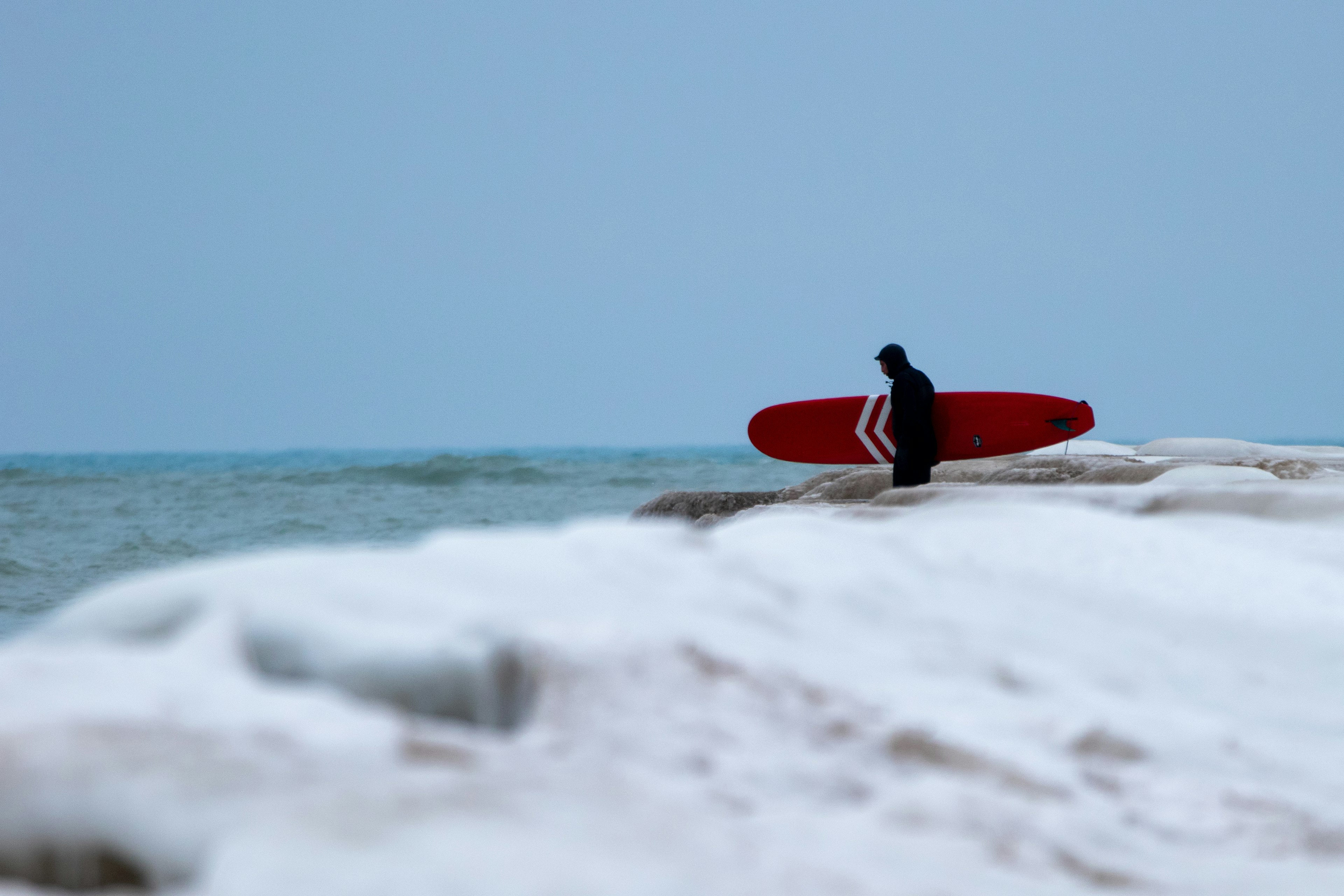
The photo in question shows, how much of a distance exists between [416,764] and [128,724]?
0.93 feet

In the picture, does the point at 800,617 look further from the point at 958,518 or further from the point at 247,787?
the point at 247,787

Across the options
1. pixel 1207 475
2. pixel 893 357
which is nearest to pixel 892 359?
pixel 893 357

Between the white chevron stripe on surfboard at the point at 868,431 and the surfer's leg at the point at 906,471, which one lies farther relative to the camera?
the white chevron stripe on surfboard at the point at 868,431

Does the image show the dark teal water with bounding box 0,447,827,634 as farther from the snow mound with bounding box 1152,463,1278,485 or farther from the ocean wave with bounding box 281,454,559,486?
the snow mound with bounding box 1152,463,1278,485

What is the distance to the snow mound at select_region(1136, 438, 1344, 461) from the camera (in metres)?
7.11

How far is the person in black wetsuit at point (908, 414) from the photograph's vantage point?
5.67 metres

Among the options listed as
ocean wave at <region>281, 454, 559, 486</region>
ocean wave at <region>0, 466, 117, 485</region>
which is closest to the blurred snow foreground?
ocean wave at <region>281, 454, 559, 486</region>

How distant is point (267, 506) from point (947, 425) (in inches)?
439

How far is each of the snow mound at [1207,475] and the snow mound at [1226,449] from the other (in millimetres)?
3502

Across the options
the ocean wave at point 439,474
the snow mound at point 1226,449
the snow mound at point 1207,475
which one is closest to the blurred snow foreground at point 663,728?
the snow mound at point 1207,475

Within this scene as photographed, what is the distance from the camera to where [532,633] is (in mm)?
1105

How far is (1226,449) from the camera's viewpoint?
775 cm

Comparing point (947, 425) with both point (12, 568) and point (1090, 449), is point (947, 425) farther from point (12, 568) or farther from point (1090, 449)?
point (12, 568)

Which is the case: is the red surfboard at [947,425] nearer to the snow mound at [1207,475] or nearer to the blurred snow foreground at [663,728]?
the snow mound at [1207,475]
